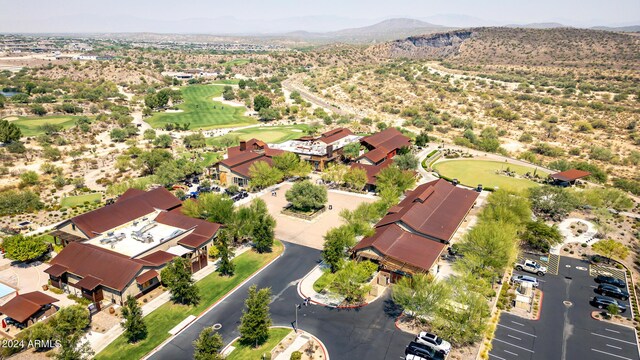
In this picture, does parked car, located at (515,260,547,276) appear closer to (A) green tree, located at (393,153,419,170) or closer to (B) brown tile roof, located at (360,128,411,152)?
(A) green tree, located at (393,153,419,170)

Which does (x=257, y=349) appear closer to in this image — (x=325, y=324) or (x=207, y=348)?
(x=207, y=348)

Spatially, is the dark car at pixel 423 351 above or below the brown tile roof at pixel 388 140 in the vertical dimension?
below

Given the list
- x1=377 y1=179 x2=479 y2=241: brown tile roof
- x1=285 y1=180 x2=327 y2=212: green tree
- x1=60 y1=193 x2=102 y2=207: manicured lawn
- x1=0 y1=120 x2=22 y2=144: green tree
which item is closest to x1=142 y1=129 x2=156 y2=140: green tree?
x1=0 y1=120 x2=22 y2=144: green tree

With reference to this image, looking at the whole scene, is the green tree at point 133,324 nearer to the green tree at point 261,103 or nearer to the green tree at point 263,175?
the green tree at point 263,175

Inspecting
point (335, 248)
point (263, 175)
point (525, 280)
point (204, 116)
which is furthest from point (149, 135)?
point (525, 280)

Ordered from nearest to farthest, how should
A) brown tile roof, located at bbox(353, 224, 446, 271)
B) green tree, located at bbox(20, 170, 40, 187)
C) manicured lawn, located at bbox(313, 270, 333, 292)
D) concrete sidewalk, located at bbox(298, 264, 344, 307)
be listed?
concrete sidewalk, located at bbox(298, 264, 344, 307) → brown tile roof, located at bbox(353, 224, 446, 271) → manicured lawn, located at bbox(313, 270, 333, 292) → green tree, located at bbox(20, 170, 40, 187)

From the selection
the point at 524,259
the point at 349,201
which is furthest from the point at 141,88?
the point at 524,259

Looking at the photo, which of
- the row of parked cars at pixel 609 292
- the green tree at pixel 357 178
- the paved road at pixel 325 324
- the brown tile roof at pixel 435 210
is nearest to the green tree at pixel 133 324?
the paved road at pixel 325 324
